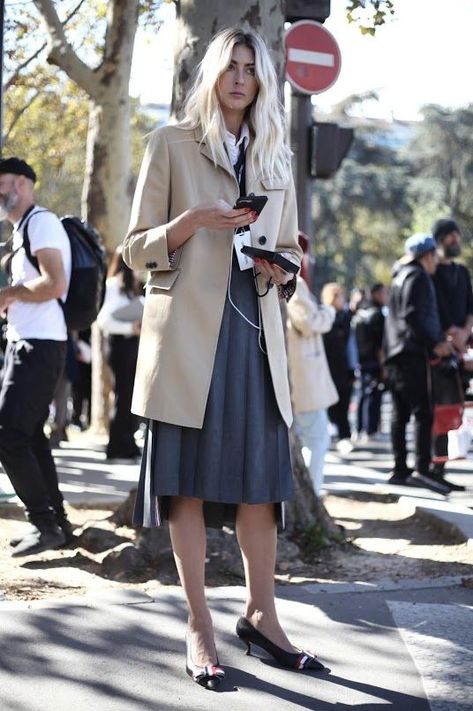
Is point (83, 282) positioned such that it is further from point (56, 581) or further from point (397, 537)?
point (397, 537)

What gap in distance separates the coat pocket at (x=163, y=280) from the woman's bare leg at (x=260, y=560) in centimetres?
83

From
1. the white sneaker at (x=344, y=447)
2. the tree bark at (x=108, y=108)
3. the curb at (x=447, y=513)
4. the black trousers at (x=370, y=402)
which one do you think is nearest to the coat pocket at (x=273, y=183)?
the curb at (x=447, y=513)

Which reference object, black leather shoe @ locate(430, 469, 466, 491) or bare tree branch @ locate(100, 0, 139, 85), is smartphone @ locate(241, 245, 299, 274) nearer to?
black leather shoe @ locate(430, 469, 466, 491)

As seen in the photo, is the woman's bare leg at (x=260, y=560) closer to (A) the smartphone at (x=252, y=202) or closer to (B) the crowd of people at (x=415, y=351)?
(A) the smartphone at (x=252, y=202)

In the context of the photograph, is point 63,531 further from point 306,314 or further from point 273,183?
point 273,183

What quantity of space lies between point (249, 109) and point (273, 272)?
0.63 meters

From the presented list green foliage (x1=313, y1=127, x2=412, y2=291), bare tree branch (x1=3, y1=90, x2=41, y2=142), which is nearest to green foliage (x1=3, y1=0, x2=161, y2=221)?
bare tree branch (x1=3, y1=90, x2=41, y2=142)

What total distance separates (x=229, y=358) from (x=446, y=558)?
96.0 inches

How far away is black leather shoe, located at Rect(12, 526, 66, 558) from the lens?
19.3ft

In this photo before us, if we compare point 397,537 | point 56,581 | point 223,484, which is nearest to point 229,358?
point 223,484

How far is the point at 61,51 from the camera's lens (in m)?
12.1

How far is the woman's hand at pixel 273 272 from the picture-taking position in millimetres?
3955

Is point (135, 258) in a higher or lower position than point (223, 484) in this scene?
higher

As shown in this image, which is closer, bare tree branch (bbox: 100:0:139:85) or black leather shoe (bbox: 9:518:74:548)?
black leather shoe (bbox: 9:518:74:548)
